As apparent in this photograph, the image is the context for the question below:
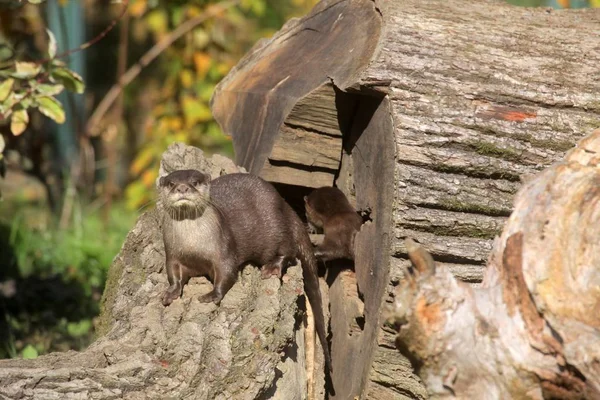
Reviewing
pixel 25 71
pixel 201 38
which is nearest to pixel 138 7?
pixel 201 38

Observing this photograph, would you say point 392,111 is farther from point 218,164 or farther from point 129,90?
point 129,90

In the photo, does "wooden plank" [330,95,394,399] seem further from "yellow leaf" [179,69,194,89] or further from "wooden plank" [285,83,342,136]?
"yellow leaf" [179,69,194,89]

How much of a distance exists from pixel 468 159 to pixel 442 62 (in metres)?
0.38

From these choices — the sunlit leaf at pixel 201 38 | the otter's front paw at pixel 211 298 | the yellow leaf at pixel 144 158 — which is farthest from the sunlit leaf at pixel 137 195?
the otter's front paw at pixel 211 298

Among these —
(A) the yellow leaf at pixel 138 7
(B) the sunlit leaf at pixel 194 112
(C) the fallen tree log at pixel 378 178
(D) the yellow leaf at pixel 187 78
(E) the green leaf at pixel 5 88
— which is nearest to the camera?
(C) the fallen tree log at pixel 378 178

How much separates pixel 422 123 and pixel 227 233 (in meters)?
0.89

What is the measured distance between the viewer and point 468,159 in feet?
9.63

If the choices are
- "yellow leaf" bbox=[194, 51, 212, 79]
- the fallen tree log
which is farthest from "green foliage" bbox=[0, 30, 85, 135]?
"yellow leaf" bbox=[194, 51, 212, 79]

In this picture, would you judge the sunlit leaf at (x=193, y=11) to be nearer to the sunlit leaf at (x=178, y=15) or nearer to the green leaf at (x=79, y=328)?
the sunlit leaf at (x=178, y=15)

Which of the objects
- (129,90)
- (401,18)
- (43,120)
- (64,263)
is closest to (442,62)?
(401,18)

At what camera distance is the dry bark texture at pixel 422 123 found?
291cm

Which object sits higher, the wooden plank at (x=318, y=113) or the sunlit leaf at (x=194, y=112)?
the wooden plank at (x=318, y=113)

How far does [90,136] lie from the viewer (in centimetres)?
687

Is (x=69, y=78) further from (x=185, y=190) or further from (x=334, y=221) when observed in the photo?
(x=334, y=221)
